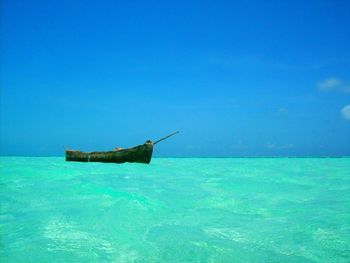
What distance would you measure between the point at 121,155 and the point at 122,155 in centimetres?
7

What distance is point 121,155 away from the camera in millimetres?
21234

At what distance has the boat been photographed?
20513mm

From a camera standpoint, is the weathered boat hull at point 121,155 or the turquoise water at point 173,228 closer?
the turquoise water at point 173,228

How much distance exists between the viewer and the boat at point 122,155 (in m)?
20.5

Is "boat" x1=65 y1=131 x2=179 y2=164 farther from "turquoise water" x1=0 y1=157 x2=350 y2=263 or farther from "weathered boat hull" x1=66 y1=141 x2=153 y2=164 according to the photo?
"turquoise water" x1=0 y1=157 x2=350 y2=263

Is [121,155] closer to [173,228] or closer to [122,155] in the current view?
[122,155]

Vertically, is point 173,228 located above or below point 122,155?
below

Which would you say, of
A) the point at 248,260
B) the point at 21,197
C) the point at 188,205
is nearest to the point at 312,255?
the point at 248,260

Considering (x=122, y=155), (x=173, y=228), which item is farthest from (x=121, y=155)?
(x=173, y=228)

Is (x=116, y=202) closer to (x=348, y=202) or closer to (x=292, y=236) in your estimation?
(x=292, y=236)

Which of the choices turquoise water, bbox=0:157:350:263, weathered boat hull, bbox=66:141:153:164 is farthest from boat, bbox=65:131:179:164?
turquoise water, bbox=0:157:350:263

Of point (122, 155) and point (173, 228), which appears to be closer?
point (173, 228)

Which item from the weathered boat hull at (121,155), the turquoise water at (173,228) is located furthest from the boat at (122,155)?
the turquoise water at (173,228)

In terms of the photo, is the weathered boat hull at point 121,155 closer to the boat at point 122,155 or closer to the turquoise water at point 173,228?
the boat at point 122,155
